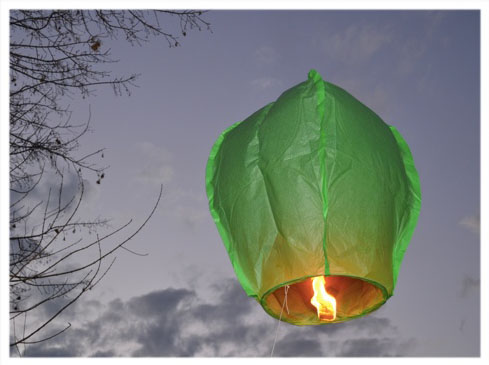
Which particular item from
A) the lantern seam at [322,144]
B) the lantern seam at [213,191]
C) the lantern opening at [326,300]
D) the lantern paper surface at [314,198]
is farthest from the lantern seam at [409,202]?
the lantern seam at [213,191]

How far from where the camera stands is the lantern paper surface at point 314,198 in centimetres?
310

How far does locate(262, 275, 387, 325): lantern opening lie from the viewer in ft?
11.8

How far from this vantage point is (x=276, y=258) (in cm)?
318

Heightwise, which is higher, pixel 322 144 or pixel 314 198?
pixel 322 144

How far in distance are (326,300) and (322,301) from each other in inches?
1.0

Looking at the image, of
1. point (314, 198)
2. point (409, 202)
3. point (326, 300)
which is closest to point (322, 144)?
point (314, 198)

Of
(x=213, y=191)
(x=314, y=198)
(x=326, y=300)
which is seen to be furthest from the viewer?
(x=213, y=191)

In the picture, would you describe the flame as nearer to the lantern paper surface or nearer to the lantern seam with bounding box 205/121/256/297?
the lantern paper surface

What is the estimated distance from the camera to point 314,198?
122 inches

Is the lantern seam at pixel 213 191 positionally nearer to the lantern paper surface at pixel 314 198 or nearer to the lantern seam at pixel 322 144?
the lantern paper surface at pixel 314 198

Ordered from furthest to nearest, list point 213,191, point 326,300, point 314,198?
point 213,191 → point 326,300 → point 314,198

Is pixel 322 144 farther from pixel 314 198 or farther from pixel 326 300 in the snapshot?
pixel 326 300

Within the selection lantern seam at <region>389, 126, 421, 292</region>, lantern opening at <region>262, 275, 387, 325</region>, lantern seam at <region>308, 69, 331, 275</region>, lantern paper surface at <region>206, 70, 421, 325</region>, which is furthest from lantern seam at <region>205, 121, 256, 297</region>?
lantern seam at <region>389, 126, 421, 292</region>
